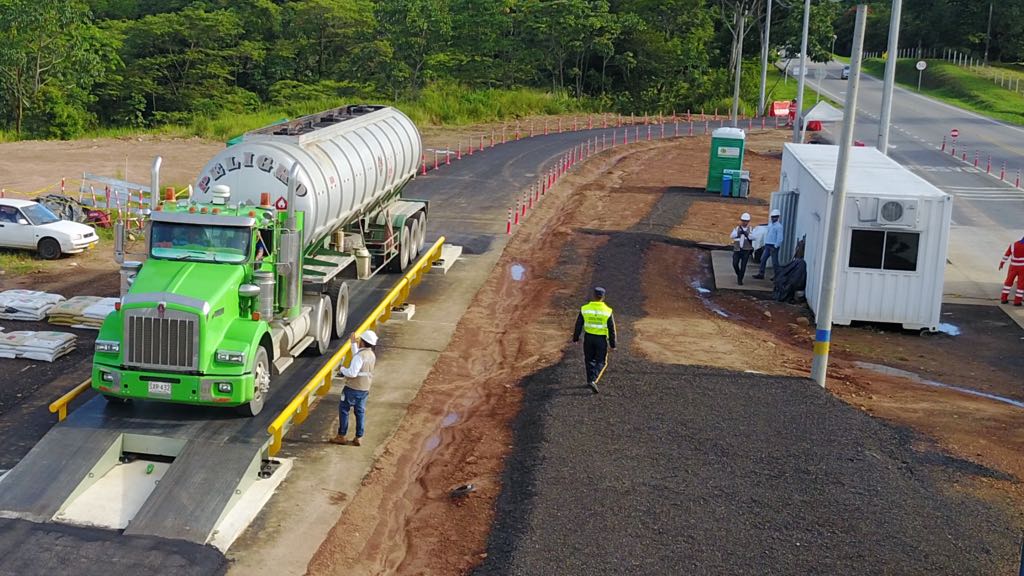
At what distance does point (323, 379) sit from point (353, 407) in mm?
934

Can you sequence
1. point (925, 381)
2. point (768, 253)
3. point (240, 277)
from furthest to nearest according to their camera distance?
point (768, 253) → point (925, 381) → point (240, 277)

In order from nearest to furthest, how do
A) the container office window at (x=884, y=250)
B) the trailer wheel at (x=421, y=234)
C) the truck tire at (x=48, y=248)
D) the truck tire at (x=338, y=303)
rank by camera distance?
the truck tire at (x=338, y=303) → the container office window at (x=884, y=250) → the trailer wheel at (x=421, y=234) → the truck tire at (x=48, y=248)

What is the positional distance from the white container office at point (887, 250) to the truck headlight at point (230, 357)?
498 inches

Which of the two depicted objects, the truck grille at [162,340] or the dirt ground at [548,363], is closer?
the dirt ground at [548,363]

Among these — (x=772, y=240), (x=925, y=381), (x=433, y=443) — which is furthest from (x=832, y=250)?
(x=772, y=240)

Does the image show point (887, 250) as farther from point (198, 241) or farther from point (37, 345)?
point (37, 345)

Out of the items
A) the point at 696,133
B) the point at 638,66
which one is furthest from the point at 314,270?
the point at 638,66

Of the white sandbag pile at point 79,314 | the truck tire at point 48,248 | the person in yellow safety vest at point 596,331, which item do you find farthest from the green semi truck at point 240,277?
the truck tire at point 48,248

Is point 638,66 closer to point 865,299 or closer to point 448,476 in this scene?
point 865,299

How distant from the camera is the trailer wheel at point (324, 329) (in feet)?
60.0

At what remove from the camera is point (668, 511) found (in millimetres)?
13109

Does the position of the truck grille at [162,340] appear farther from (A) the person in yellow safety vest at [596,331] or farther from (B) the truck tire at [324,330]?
(A) the person in yellow safety vest at [596,331]

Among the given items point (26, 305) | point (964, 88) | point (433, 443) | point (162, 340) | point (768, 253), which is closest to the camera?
point (162, 340)

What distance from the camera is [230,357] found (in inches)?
587
